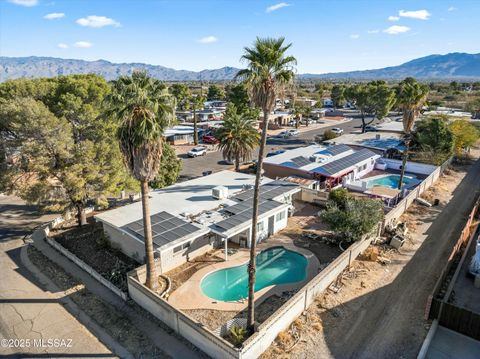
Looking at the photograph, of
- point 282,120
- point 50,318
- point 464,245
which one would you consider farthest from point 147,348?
point 282,120

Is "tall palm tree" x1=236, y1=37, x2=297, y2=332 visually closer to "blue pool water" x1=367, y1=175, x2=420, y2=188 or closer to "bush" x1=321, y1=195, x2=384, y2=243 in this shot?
"bush" x1=321, y1=195, x2=384, y2=243

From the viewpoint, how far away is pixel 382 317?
18469mm

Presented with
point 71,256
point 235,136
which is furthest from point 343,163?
point 71,256

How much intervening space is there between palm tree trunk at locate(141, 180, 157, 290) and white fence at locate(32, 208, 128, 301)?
1997mm

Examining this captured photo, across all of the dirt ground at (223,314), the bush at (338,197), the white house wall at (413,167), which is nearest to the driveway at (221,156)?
the white house wall at (413,167)

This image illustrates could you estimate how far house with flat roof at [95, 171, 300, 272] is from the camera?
23234 mm

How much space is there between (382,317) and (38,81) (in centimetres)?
3113

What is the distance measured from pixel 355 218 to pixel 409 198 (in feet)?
42.7

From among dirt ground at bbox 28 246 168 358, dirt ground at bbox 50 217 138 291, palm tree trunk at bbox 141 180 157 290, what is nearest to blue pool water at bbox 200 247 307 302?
palm tree trunk at bbox 141 180 157 290

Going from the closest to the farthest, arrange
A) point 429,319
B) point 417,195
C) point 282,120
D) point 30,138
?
point 429,319, point 30,138, point 417,195, point 282,120

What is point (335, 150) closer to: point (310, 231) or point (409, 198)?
point (409, 198)

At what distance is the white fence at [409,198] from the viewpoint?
1149 inches

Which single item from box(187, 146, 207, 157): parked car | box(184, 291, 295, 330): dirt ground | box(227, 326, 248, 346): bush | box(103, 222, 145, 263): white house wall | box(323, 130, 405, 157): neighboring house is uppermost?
box(323, 130, 405, 157): neighboring house

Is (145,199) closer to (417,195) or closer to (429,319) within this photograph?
(429,319)
